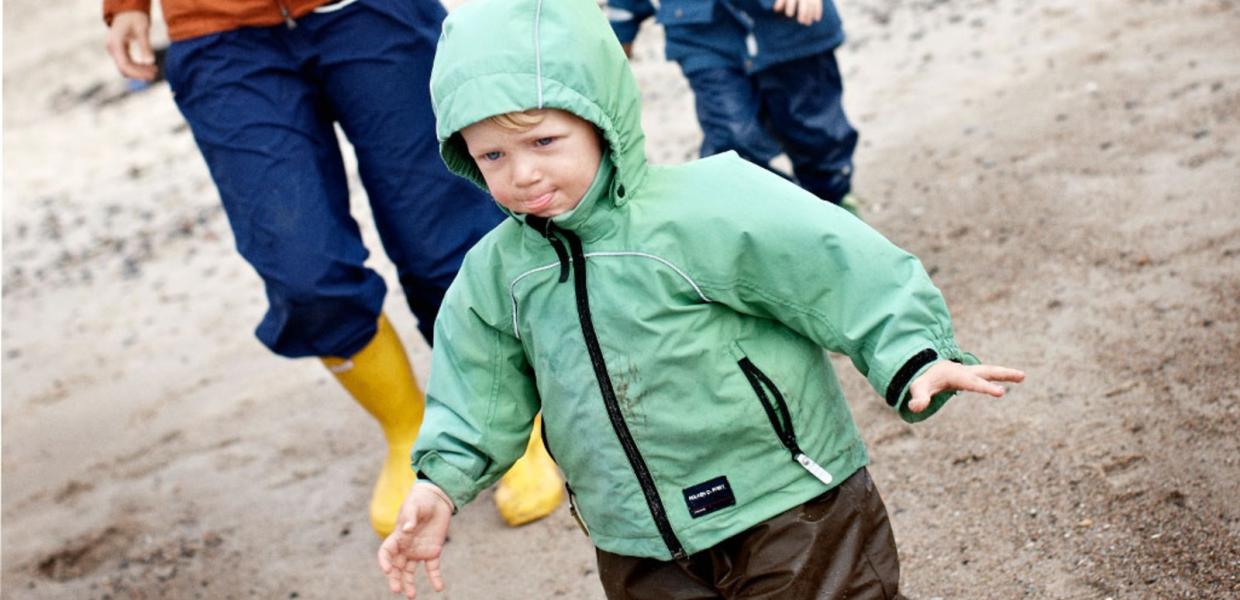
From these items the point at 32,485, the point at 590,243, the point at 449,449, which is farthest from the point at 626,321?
the point at 32,485

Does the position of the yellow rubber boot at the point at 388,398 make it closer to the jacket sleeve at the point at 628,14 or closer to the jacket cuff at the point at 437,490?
the jacket cuff at the point at 437,490

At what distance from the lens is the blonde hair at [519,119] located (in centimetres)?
219

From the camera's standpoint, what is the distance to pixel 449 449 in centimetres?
239

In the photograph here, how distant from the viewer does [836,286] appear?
2.19 metres

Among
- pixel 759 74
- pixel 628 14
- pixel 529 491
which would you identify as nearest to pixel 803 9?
pixel 759 74

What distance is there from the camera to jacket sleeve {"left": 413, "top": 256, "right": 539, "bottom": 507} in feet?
7.84

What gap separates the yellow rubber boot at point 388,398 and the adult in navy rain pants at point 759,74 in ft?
4.32

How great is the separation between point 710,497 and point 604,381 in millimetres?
254

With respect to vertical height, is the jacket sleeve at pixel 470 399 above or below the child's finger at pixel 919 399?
below

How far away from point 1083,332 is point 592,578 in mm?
1481

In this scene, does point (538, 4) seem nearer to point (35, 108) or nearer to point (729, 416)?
point (729, 416)

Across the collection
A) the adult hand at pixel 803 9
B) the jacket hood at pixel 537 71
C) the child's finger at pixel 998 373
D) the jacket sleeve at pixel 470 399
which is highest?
the jacket hood at pixel 537 71

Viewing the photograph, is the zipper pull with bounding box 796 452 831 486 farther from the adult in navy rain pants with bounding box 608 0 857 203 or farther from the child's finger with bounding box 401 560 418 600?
the adult in navy rain pants with bounding box 608 0 857 203

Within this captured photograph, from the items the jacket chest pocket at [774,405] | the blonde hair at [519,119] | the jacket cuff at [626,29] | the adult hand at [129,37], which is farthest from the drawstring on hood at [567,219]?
the jacket cuff at [626,29]
